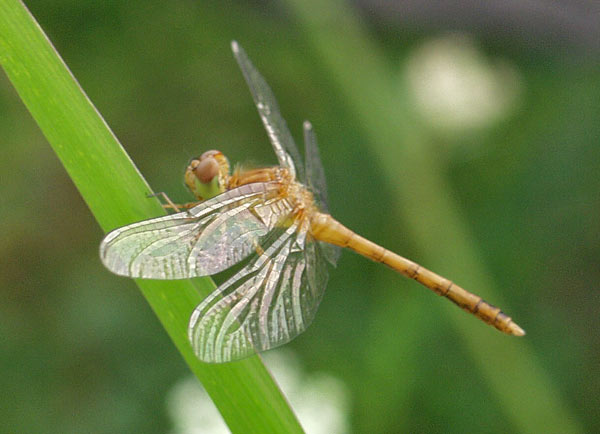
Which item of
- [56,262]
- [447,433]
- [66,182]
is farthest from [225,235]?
[66,182]

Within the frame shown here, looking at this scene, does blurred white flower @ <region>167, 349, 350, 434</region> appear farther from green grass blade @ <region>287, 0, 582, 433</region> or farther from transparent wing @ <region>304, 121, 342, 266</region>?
green grass blade @ <region>287, 0, 582, 433</region>

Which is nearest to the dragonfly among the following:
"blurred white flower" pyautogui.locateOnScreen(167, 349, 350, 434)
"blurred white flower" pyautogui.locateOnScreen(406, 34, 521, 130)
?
"blurred white flower" pyautogui.locateOnScreen(167, 349, 350, 434)

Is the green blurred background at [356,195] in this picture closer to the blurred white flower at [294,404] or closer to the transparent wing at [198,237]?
the blurred white flower at [294,404]

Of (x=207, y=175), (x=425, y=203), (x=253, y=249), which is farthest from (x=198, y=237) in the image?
(x=425, y=203)

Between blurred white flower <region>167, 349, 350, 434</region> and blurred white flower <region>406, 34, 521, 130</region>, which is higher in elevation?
blurred white flower <region>406, 34, 521, 130</region>

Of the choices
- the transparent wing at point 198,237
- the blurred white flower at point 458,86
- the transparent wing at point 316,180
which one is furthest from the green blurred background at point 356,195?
the transparent wing at point 198,237
